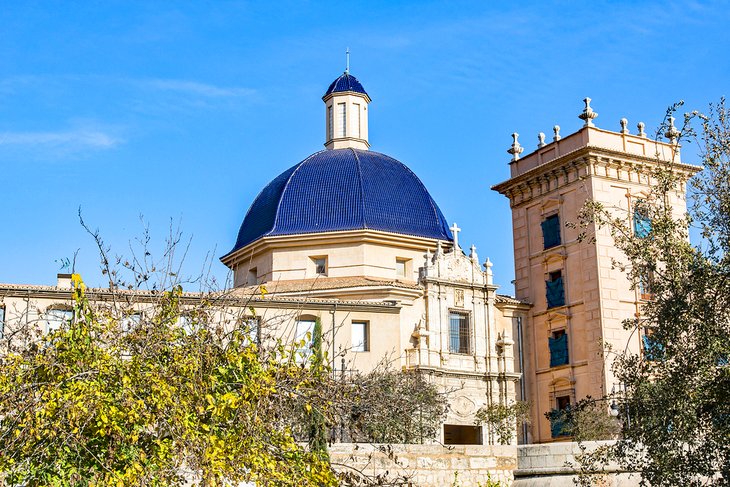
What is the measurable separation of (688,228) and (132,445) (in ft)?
29.5

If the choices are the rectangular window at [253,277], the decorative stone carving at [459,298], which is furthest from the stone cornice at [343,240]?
the decorative stone carving at [459,298]

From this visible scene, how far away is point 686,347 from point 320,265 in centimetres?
3020

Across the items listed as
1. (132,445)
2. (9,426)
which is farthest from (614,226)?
(9,426)

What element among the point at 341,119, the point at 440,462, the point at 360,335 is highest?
the point at 341,119

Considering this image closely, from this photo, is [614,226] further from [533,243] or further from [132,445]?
[533,243]

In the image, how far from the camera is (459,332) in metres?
41.2

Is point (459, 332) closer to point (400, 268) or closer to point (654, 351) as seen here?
point (400, 268)

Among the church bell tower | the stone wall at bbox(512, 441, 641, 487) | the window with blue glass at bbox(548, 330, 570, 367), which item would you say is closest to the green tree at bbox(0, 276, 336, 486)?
the stone wall at bbox(512, 441, 641, 487)

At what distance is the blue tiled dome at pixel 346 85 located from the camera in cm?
5162

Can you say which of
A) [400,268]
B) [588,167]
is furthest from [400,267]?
[588,167]

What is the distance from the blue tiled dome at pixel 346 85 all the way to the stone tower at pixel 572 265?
1105 centimetres

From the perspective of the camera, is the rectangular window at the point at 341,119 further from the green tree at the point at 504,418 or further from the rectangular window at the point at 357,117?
the green tree at the point at 504,418

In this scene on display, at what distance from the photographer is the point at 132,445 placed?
12797 mm

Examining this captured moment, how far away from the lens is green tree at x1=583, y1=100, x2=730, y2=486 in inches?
564
